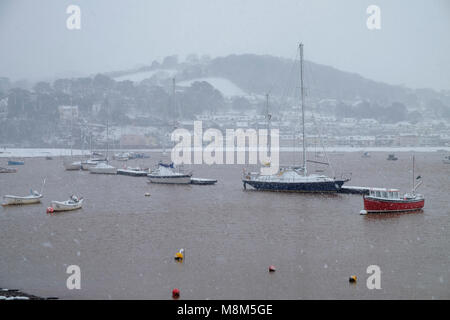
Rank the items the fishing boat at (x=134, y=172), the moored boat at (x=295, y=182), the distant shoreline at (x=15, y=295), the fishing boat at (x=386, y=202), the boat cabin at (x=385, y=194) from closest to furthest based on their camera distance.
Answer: the distant shoreline at (x=15, y=295), the fishing boat at (x=386, y=202), the boat cabin at (x=385, y=194), the moored boat at (x=295, y=182), the fishing boat at (x=134, y=172)

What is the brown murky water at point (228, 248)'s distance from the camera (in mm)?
14766

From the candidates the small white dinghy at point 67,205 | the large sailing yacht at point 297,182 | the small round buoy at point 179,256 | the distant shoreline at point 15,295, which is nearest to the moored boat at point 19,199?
the small white dinghy at point 67,205

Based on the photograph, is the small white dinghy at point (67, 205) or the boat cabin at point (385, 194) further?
the small white dinghy at point (67, 205)

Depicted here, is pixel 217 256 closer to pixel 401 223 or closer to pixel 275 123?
pixel 401 223

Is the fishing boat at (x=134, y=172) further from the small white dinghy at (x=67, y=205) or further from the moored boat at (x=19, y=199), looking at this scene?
the small white dinghy at (x=67, y=205)

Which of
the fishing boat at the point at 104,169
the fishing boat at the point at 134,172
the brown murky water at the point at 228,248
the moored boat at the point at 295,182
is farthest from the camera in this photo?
the fishing boat at the point at 104,169

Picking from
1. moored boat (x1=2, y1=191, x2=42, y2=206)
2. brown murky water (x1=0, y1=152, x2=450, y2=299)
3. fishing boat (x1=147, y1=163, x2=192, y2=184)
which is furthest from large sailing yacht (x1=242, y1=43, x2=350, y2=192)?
moored boat (x1=2, y1=191, x2=42, y2=206)

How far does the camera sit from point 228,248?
775 inches

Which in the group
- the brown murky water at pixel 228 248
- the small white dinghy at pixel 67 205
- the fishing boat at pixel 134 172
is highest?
the fishing boat at pixel 134 172

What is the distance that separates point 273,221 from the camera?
1015 inches

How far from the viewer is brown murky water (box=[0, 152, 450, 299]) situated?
14.8 m

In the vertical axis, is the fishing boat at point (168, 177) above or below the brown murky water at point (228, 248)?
above

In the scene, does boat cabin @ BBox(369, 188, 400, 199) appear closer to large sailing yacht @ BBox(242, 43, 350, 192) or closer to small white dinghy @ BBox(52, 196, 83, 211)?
large sailing yacht @ BBox(242, 43, 350, 192)

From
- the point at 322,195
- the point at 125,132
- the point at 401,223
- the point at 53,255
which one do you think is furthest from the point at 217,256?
the point at 125,132
